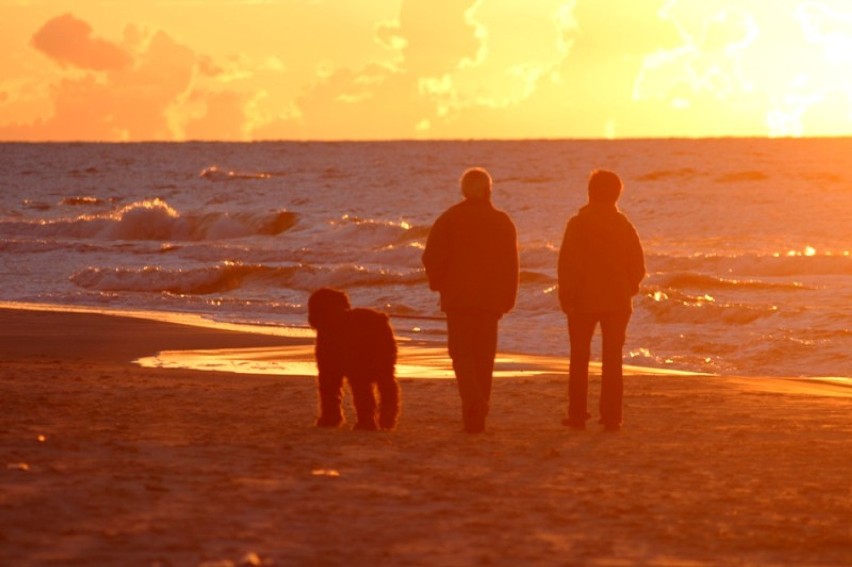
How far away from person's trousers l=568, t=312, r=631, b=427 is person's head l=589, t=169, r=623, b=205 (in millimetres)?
697

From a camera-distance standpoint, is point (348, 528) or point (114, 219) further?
point (114, 219)

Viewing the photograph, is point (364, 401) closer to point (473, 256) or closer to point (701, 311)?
point (473, 256)

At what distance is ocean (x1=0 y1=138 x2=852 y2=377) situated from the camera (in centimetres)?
1775

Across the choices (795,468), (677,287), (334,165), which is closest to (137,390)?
(795,468)

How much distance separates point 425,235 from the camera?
40062mm

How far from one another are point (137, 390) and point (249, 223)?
3791cm

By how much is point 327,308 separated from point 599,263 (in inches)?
64.5

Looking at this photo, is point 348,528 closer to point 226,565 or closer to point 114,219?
point 226,565

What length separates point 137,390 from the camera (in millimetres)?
10172

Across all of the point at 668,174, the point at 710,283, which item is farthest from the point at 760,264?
the point at 668,174

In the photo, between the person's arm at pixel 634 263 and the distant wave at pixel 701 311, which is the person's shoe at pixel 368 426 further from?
the distant wave at pixel 701 311

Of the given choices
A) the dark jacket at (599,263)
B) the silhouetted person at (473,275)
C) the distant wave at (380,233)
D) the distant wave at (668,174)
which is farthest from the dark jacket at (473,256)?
the distant wave at (668,174)

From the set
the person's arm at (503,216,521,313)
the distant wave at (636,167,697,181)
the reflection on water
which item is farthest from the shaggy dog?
the distant wave at (636,167,697,181)

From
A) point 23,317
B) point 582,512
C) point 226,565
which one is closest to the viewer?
point 226,565
